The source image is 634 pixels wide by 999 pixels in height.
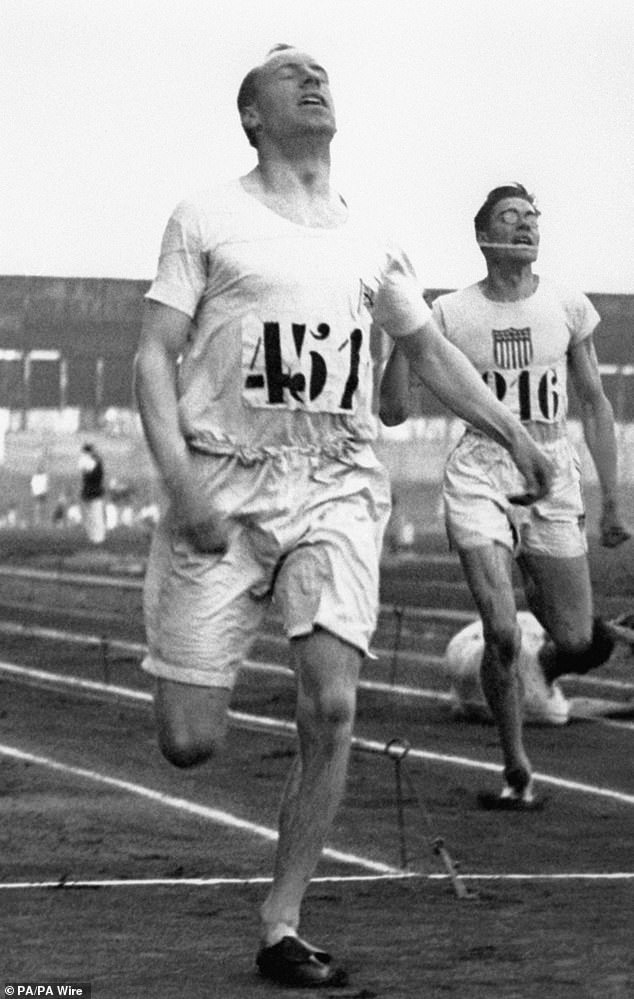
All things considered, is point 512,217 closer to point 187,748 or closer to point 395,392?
point 395,392

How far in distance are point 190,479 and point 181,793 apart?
4.33 meters

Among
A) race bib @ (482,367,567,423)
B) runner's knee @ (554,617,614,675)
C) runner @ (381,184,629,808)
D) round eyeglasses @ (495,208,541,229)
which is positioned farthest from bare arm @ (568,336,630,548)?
round eyeglasses @ (495,208,541,229)

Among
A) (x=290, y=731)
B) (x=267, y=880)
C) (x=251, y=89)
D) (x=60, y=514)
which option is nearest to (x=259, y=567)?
(x=251, y=89)

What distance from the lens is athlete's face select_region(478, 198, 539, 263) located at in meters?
10.7

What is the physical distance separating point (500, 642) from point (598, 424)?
943 millimetres

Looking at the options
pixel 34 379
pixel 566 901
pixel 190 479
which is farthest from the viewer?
pixel 34 379

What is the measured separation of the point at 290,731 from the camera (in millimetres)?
14148

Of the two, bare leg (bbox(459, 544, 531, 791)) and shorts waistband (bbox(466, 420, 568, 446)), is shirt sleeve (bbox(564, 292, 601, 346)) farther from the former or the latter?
bare leg (bbox(459, 544, 531, 791))

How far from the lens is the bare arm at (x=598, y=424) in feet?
35.5

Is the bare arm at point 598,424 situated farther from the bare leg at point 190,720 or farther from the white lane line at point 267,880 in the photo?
the bare leg at point 190,720

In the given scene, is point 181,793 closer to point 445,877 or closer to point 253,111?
point 445,877

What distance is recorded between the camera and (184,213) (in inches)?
275

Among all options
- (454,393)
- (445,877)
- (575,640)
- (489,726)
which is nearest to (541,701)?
(489,726)

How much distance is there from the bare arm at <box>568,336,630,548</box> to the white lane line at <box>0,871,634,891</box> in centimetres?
245
